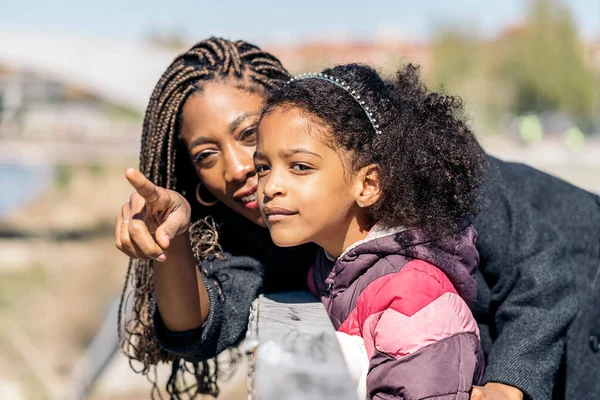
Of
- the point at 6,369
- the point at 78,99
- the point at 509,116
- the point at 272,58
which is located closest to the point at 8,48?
the point at 6,369

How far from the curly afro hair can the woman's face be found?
12.0 inches

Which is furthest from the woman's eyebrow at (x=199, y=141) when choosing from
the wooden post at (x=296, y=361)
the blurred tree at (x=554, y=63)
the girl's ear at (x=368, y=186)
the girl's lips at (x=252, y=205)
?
the blurred tree at (x=554, y=63)

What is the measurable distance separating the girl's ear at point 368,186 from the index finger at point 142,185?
52 cm

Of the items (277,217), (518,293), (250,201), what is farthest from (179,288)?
(518,293)

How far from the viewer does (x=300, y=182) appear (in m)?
1.83

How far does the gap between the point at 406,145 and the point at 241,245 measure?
2.48 ft

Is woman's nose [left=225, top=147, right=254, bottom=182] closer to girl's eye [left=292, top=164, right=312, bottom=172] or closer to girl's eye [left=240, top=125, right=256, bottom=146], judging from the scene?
girl's eye [left=240, top=125, right=256, bottom=146]

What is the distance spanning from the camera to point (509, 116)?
32656 millimetres

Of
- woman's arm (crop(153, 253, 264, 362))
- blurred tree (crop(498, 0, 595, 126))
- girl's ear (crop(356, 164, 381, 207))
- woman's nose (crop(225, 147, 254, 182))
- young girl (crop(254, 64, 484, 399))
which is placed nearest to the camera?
young girl (crop(254, 64, 484, 399))

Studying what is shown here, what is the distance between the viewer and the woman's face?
2.25 meters

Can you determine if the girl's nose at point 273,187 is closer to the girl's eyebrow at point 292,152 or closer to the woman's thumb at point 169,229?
the girl's eyebrow at point 292,152

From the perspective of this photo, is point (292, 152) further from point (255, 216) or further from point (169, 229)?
point (255, 216)

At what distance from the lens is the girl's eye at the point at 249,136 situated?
2275 mm

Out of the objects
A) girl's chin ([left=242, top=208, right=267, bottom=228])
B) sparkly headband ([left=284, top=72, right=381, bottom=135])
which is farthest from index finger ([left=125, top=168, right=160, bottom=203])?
girl's chin ([left=242, top=208, right=267, bottom=228])
